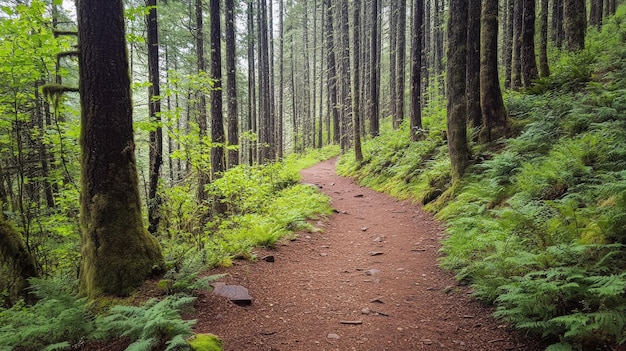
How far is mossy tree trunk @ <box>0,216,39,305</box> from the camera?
5.88 m

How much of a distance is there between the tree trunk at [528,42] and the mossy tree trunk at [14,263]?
14.0 m

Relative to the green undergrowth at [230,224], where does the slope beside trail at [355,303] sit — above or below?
below

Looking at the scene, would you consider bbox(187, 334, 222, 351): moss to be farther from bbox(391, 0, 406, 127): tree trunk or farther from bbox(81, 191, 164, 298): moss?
bbox(391, 0, 406, 127): tree trunk

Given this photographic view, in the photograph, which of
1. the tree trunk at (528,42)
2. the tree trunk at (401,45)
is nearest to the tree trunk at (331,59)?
the tree trunk at (401,45)

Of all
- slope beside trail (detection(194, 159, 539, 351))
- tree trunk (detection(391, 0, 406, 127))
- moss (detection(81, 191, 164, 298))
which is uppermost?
tree trunk (detection(391, 0, 406, 127))

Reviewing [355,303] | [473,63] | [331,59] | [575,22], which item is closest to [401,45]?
[331,59]

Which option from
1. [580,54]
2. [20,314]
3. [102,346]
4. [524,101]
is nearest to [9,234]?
[20,314]

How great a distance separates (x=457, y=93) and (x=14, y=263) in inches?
405

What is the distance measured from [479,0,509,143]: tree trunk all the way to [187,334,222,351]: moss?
8.83 meters

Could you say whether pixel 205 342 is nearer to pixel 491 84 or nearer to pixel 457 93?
pixel 457 93

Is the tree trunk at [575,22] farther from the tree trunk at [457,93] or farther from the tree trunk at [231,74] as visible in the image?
the tree trunk at [231,74]

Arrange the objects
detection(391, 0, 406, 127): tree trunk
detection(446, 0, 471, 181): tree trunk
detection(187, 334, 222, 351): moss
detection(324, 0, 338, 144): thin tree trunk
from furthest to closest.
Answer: detection(324, 0, 338, 144): thin tree trunk → detection(391, 0, 406, 127): tree trunk → detection(446, 0, 471, 181): tree trunk → detection(187, 334, 222, 351): moss

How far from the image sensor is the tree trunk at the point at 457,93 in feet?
28.1

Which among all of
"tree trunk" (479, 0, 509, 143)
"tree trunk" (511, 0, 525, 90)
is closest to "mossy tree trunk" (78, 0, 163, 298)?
"tree trunk" (479, 0, 509, 143)
